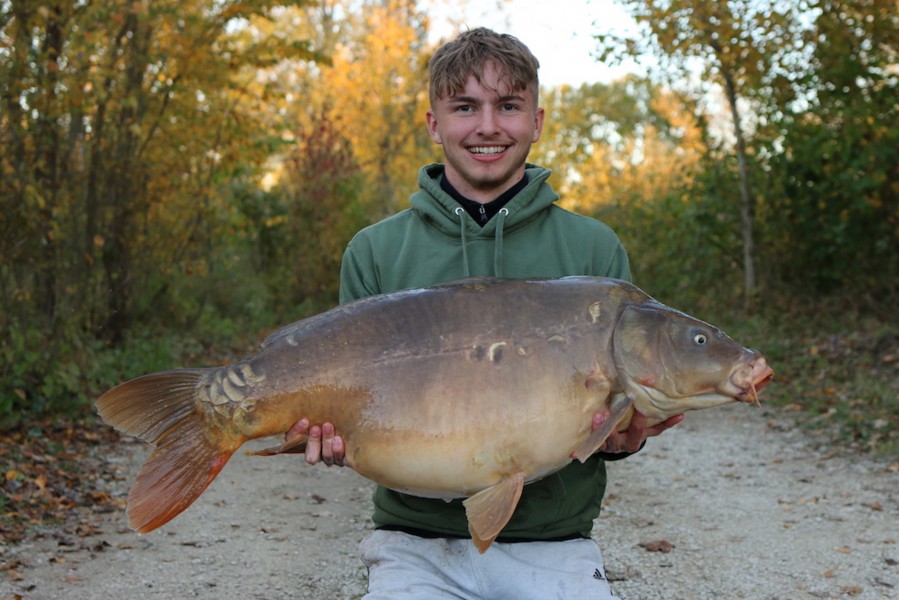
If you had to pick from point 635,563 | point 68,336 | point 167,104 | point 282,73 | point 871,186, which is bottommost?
point 635,563

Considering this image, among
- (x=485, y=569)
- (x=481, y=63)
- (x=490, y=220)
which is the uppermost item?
(x=481, y=63)

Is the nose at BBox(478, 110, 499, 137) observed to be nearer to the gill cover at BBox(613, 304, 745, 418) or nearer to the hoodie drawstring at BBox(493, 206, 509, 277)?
the hoodie drawstring at BBox(493, 206, 509, 277)

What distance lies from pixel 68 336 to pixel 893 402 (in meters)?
6.33

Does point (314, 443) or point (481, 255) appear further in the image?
point (481, 255)

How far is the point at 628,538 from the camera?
5168mm

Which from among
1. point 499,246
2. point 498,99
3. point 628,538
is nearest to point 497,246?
point 499,246

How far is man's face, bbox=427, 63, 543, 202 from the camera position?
299cm

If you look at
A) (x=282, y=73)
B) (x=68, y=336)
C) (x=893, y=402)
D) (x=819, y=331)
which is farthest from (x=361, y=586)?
(x=282, y=73)

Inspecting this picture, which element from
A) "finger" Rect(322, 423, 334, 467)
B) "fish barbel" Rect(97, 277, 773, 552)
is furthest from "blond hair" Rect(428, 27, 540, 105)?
"finger" Rect(322, 423, 334, 467)

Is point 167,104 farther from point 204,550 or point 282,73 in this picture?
point 282,73

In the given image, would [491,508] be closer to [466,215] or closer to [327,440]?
[327,440]

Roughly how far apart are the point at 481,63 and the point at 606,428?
47.1 inches

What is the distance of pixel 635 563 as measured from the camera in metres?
4.77

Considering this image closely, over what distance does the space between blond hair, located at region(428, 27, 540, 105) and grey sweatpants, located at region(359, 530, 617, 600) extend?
133cm
